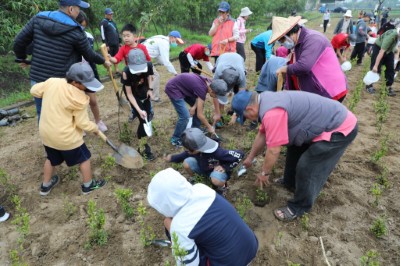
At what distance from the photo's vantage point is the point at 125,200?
290 cm

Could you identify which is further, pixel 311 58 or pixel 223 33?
pixel 223 33

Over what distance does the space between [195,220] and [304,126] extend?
1.29 m

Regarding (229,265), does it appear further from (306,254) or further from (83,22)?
(83,22)

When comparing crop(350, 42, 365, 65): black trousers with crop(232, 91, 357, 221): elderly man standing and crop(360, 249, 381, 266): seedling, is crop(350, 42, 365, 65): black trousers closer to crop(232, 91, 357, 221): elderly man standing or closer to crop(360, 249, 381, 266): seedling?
crop(232, 91, 357, 221): elderly man standing

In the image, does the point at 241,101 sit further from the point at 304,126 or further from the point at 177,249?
the point at 177,249

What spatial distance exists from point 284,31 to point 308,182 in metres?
1.52

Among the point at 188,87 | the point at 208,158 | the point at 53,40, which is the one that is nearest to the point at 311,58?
the point at 208,158

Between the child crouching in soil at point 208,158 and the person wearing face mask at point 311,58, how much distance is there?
1.07m

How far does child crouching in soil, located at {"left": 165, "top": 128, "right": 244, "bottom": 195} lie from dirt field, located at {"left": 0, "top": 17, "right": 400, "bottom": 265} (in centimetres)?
43

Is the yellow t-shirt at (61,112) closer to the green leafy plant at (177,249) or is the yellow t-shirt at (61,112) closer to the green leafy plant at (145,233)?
the green leafy plant at (145,233)

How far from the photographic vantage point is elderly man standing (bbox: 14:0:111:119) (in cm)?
317

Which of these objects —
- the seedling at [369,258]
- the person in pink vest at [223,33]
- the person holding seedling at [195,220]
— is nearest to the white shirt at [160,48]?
the person in pink vest at [223,33]

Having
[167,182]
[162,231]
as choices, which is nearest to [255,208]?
[162,231]

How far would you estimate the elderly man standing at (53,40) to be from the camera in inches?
125
